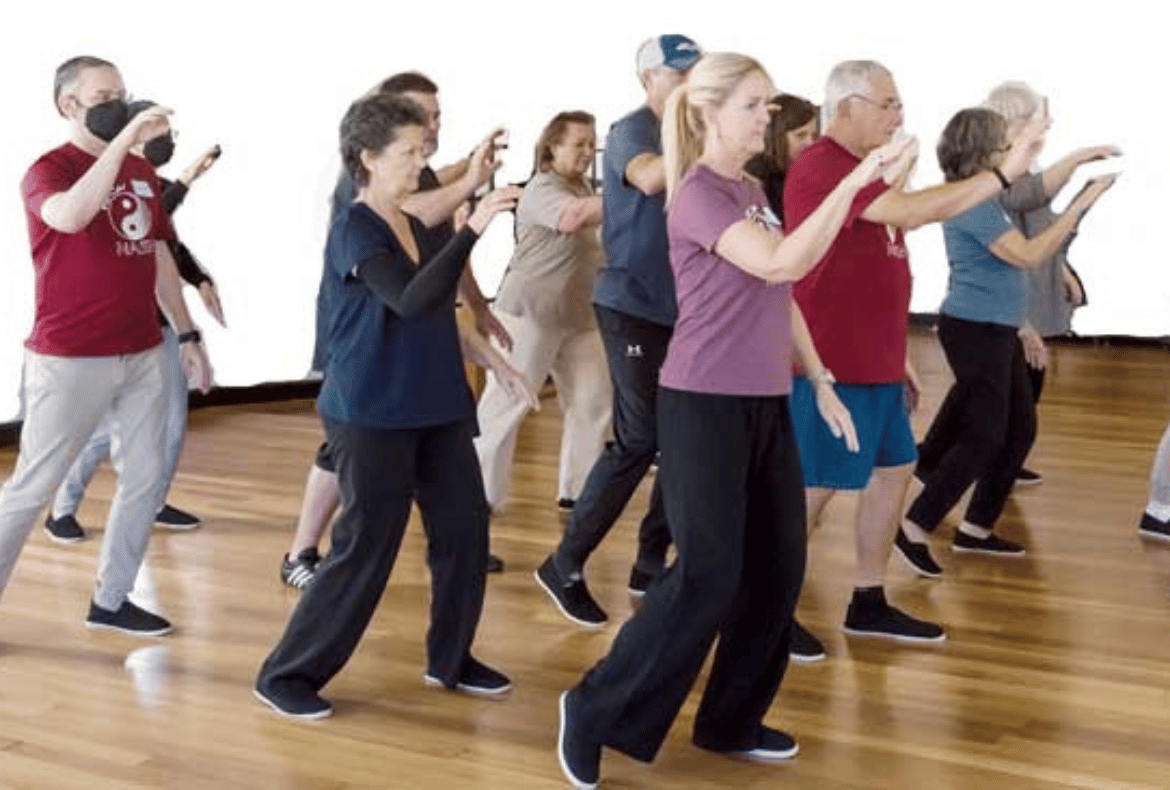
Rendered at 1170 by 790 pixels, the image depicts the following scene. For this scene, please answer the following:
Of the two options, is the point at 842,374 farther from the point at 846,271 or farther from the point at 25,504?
the point at 25,504

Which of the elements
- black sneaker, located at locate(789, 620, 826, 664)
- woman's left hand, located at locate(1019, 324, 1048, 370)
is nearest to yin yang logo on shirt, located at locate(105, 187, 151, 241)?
black sneaker, located at locate(789, 620, 826, 664)

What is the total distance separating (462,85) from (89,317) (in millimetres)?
5313

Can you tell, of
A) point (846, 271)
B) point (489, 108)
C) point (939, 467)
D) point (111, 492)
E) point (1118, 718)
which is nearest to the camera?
point (1118, 718)

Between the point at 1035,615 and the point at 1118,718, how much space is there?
0.90 m

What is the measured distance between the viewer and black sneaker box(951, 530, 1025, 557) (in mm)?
5984

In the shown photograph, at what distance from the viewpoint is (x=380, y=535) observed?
4.15m

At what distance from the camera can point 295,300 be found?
886 cm

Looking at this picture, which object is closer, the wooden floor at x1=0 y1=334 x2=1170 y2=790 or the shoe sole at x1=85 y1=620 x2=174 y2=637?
the wooden floor at x1=0 y1=334 x2=1170 y2=790

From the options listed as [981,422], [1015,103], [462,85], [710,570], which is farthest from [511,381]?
[462,85]

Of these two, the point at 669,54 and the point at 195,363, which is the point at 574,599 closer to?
the point at 195,363

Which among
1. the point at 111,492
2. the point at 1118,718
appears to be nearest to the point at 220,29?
the point at 111,492

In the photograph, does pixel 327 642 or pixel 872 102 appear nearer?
pixel 327 642

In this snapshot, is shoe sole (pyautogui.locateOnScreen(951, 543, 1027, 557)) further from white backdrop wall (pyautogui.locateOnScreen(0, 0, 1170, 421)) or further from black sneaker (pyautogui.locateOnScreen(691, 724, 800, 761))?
white backdrop wall (pyautogui.locateOnScreen(0, 0, 1170, 421))

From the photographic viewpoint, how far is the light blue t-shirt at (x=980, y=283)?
18.3 feet
